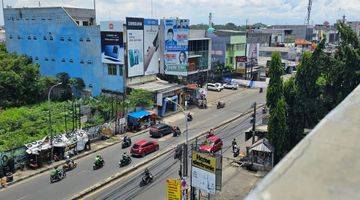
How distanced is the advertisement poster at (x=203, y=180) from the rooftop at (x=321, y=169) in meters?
16.4

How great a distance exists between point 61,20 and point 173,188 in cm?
4122

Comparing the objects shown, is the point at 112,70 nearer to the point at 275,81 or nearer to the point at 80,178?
the point at 80,178

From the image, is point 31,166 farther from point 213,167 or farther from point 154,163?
point 213,167

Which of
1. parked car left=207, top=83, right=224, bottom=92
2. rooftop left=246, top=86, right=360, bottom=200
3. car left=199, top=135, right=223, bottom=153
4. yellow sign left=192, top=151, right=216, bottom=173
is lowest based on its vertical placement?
car left=199, top=135, right=223, bottom=153

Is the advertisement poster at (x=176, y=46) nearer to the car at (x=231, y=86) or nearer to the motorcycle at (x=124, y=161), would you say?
the car at (x=231, y=86)

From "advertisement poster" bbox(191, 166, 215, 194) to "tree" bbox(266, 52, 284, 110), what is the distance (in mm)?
10710

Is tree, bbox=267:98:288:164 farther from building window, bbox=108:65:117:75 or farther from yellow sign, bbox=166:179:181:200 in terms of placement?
building window, bbox=108:65:117:75

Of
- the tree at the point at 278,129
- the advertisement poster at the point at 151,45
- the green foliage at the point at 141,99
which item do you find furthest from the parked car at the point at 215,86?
the tree at the point at 278,129

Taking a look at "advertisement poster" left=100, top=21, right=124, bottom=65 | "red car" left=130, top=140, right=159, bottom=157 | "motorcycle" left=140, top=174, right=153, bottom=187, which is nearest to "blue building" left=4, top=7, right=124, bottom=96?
"advertisement poster" left=100, top=21, right=124, bottom=65

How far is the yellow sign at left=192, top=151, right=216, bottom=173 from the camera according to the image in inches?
725

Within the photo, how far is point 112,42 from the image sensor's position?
1860 inches

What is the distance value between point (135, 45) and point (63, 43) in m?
12.8

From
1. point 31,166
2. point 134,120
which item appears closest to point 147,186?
point 31,166

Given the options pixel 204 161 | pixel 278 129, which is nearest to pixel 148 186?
pixel 204 161
